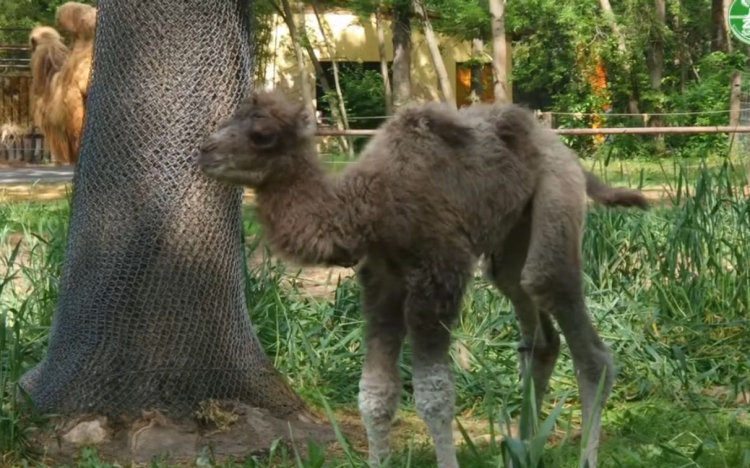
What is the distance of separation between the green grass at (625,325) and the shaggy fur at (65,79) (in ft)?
13.4

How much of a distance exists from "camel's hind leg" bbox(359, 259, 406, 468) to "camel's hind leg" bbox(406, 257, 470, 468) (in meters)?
0.17

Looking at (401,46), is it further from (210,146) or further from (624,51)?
(210,146)

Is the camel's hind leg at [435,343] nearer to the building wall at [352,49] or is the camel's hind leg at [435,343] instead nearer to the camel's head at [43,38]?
the camel's head at [43,38]

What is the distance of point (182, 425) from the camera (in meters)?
6.02

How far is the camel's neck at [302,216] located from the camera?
480 cm

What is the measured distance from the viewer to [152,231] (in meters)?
6.00

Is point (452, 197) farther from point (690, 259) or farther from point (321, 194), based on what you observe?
point (690, 259)

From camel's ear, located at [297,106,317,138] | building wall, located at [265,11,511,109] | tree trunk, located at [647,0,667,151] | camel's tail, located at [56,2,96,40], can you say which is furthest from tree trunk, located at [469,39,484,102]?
camel's ear, located at [297,106,317,138]

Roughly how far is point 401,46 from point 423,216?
26472 millimetres

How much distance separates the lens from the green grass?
22.1 feet

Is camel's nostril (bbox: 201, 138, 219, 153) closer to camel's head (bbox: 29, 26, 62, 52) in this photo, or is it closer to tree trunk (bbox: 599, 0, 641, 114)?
camel's head (bbox: 29, 26, 62, 52)

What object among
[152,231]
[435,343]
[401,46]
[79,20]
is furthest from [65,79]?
[401,46]

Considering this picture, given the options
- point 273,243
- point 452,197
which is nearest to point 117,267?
point 273,243

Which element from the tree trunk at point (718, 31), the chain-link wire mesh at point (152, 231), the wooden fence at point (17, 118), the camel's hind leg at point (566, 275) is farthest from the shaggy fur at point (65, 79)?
the tree trunk at point (718, 31)
